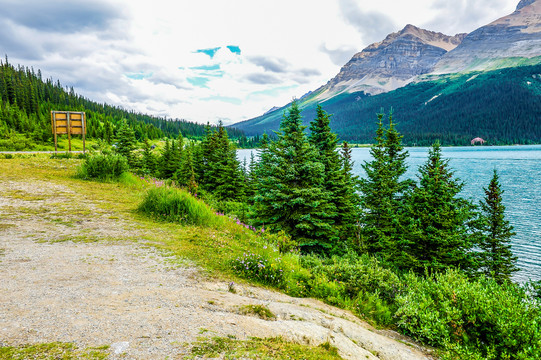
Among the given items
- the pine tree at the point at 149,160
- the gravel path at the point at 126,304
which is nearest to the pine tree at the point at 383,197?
the gravel path at the point at 126,304

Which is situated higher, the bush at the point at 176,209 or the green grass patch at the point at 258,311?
the bush at the point at 176,209

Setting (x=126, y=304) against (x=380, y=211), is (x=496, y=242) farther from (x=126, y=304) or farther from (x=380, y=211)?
(x=126, y=304)

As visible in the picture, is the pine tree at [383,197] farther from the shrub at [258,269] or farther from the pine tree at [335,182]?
the shrub at [258,269]

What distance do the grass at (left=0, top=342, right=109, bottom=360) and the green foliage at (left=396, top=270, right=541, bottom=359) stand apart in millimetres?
4489

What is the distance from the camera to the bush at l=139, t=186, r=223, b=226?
7.61 m

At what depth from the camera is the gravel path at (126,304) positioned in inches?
99.6

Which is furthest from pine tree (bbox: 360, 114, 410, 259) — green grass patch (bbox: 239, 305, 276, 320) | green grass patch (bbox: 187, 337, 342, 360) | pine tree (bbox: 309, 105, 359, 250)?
green grass patch (bbox: 187, 337, 342, 360)

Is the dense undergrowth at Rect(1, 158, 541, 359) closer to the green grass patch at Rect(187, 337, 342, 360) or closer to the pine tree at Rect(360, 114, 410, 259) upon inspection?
the green grass patch at Rect(187, 337, 342, 360)

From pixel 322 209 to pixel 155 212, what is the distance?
32.8 feet

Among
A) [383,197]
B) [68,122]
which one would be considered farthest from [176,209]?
[68,122]

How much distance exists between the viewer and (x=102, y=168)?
40.4 feet

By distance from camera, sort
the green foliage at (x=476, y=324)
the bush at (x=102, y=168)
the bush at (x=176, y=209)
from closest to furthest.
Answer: the green foliage at (x=476, y=324) → the bush at (x=176, y=209) → the bush at (x=102, y=168)

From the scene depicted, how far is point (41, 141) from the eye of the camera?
60469mm

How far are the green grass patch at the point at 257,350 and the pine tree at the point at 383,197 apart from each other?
15.4m
